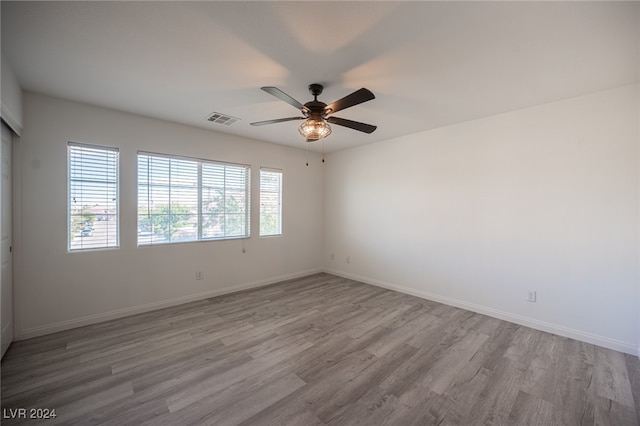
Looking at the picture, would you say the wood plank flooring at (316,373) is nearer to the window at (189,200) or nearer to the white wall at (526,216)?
the white wall at (526,216)

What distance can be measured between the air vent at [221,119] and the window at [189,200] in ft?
2.39

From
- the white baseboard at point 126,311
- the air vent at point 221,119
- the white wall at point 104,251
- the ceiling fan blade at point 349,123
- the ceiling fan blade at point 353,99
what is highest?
the air vent at point 221,119

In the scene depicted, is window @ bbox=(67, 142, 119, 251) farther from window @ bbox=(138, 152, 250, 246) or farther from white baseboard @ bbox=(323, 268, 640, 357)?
white baseboard @ bbox=(323, 268, 640, 357)

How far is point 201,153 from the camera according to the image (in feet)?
13.2

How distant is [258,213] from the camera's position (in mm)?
4770

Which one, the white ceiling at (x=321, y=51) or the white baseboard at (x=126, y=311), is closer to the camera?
the white ceiling at (x=321, y=51)

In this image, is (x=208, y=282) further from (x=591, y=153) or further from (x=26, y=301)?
(x=591, y=153)

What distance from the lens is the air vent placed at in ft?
11.4

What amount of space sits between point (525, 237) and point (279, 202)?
392cm

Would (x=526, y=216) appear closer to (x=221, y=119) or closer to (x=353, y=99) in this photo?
(x=353, y=99)

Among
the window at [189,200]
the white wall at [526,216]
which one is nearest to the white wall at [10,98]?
the window at [189,200]

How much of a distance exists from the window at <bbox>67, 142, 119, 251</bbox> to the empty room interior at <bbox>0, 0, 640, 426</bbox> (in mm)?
22

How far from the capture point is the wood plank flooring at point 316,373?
1.81 metres

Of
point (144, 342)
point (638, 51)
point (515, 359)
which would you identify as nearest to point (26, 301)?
point (144, 342)
